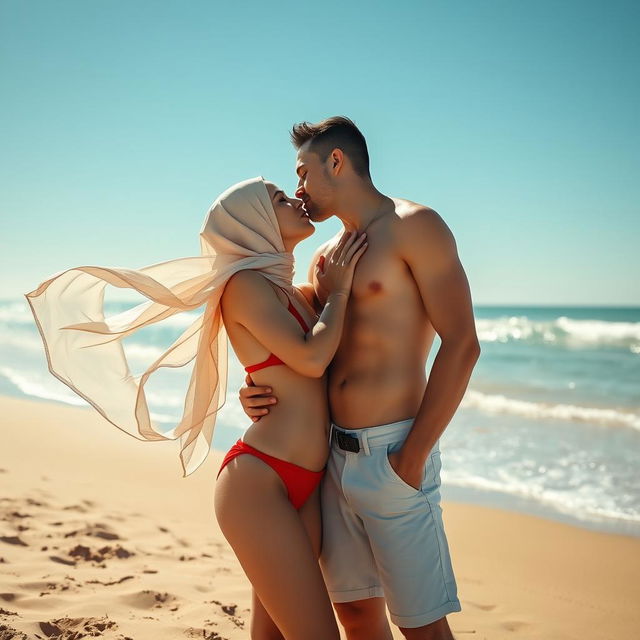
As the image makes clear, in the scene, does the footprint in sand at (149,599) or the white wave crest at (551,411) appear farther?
the white wave crest at (551,411)

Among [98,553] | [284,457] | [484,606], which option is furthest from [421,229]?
[98,553]

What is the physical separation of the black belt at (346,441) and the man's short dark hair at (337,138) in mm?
1239

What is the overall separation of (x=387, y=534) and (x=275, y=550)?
18.7 inches

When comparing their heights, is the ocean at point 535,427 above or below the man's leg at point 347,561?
below

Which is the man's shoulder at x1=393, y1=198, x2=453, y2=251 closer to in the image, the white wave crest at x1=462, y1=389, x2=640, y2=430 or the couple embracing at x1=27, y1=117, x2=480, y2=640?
the couple embracing at x1=27, y1=117, x2=480, y2=640

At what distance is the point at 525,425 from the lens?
10.5 meters

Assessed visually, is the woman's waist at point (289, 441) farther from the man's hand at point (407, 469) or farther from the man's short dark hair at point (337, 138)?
the man's short dark hair at point (337, 138)

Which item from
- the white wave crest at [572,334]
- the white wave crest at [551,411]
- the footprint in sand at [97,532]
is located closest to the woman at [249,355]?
the footprint in sand at [97,532]

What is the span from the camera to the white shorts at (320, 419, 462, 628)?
275 centimetres

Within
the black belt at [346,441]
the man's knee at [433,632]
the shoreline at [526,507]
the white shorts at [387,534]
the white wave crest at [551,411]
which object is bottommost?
the white wave crest at [551,411]

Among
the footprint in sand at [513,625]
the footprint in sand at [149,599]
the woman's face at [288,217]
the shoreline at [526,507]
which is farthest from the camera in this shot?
the shoreline at [526,507]

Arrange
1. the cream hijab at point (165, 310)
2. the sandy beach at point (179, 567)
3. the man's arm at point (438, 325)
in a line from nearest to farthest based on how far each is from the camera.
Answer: the man's arm at point (438, 325)
the cream hijab at point (165, 310)
the sandy beach at point (179, 567)

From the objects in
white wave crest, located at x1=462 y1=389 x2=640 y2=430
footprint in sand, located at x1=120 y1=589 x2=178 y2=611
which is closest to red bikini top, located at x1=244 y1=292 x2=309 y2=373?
footprint in sand, located at x1=120 y1=589 x2=178 y2=611

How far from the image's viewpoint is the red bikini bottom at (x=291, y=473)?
279cm
